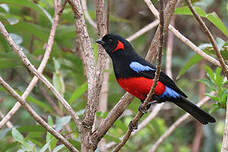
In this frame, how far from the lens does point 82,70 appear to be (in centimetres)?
420

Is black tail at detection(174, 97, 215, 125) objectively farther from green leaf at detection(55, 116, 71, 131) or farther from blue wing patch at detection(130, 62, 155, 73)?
green leaf at detection(55, 116, 71, 131)

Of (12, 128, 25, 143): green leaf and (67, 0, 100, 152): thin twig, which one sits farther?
(12, 128, 25, 143): green leaf

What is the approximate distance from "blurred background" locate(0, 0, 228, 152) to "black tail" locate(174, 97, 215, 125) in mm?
252

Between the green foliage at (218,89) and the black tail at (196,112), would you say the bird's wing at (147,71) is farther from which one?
the green foliage at (218,89)

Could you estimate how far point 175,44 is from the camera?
252 inches

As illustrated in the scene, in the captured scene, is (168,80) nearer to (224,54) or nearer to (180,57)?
(224,54)

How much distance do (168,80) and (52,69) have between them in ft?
4.39

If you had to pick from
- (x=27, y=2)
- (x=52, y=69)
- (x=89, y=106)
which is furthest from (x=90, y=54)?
(x=52, y=69)

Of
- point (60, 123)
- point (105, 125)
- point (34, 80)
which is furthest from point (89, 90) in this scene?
point (60, 123)

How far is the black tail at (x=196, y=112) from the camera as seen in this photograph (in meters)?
3.18

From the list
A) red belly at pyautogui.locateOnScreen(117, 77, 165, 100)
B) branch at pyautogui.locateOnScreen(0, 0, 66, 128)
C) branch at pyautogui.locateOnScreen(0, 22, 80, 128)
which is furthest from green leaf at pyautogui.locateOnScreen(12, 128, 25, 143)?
red belly at pyautogui.locateOnScreen(117, 77, 165, 100)

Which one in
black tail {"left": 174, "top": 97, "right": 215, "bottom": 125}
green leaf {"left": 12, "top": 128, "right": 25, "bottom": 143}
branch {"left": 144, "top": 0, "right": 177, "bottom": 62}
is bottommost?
black tail {"left": 174, "top": 97, "right": 215, "bottom": 125}

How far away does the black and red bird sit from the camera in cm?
306

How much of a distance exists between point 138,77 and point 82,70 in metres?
1.20
